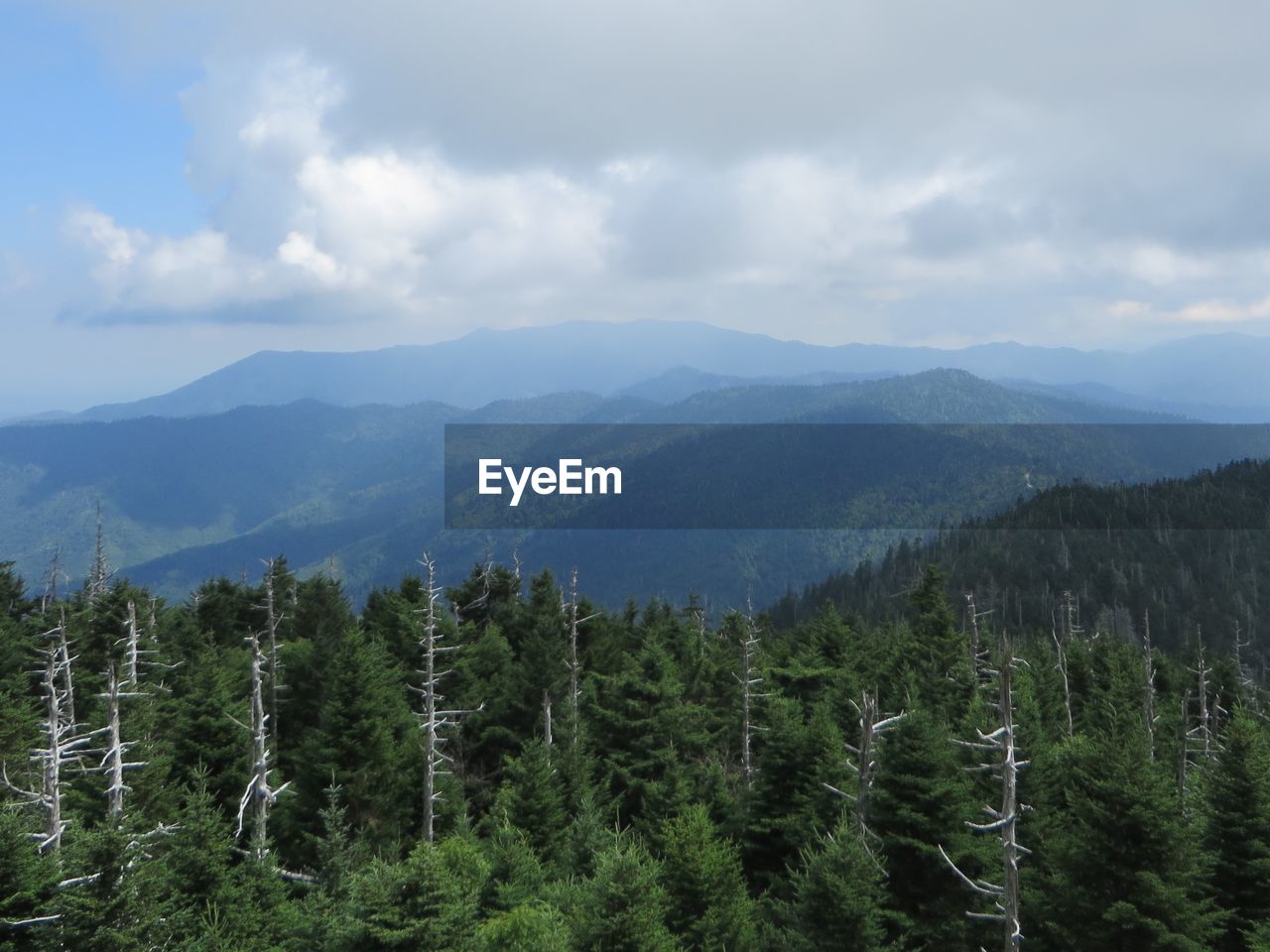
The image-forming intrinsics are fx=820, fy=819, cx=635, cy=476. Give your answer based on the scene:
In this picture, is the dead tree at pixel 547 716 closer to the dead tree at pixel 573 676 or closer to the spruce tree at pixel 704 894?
the dead tree at pixel 573 676

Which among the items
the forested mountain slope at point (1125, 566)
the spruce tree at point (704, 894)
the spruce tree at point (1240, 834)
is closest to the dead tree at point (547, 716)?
the spruce tree at point (704, 894)

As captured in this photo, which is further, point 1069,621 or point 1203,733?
point 1069,621

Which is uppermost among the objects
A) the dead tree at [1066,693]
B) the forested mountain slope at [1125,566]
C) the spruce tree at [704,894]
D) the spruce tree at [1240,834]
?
the spruce tree at [1240,834]

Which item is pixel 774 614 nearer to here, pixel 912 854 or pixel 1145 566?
pixel 1145 566

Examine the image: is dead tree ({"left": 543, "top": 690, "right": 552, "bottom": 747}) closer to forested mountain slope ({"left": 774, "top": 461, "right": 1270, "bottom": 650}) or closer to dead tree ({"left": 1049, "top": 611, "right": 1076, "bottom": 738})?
dead tree ({"left": 1049, "top": 611, "right": 1076, "bottom": 738})

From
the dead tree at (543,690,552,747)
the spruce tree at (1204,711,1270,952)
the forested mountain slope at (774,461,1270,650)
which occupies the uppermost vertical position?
the spruce tree at (1204,711,1270,952)

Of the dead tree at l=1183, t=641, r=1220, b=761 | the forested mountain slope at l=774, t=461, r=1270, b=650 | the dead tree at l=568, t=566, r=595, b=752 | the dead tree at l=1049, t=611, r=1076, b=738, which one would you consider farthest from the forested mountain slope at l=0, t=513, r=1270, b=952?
the forested mountain slope at l=774, t=461, r=1270, b=650

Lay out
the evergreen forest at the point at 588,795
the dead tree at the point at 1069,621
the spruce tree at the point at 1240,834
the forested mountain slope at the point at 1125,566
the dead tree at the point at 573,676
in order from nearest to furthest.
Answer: the evergreen forest at the point at 588,795, the spruce tree at the point at 1240,834, the dead tree at the point at 573,676, the dead tree at the point at 1069,621, the forested mountain slope at the point at 1125,566

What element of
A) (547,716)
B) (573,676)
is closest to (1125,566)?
(573,676)

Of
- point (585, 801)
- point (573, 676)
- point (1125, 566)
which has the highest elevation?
point (585, 801)

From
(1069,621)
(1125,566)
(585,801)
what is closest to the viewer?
(585,801)

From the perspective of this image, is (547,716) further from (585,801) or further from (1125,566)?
(1125,566)

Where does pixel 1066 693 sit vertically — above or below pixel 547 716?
below

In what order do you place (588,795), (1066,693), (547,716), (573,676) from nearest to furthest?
(588,795) < (547,716) < (573,676) < (1066,693)
